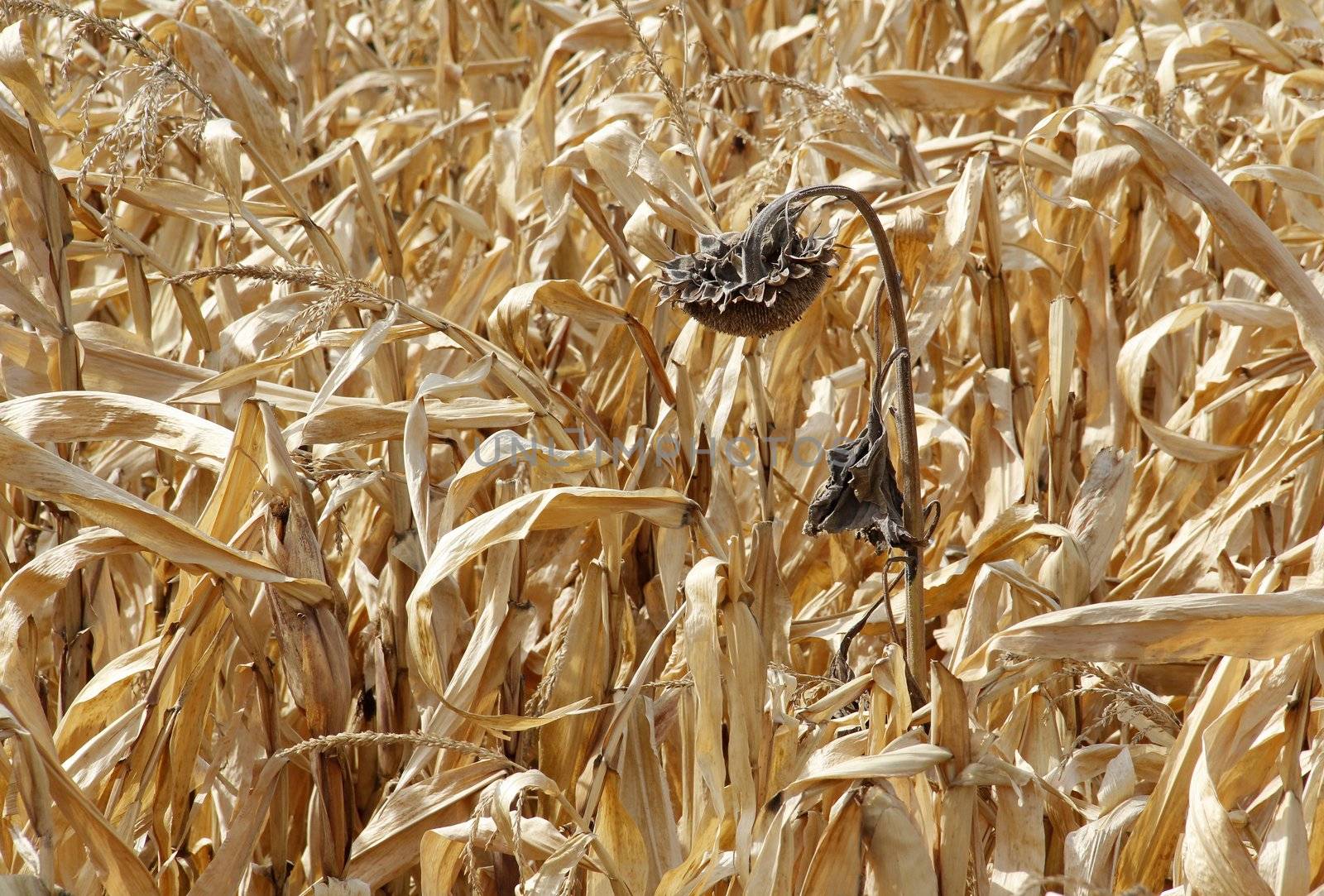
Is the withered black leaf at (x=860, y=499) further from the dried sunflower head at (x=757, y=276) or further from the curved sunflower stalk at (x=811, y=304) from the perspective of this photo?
the dried sunflower head at (x=757, y=276)

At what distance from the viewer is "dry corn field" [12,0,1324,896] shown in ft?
2.80

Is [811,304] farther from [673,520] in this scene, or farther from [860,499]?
[673,520]

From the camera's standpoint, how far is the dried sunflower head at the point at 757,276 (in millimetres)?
722

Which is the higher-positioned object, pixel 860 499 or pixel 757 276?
pixel 757 276

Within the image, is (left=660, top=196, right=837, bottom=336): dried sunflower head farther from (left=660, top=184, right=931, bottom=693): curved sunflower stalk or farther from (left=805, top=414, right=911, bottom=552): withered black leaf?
(left=805, top=414, right=911, bottom=552): withered black leaf

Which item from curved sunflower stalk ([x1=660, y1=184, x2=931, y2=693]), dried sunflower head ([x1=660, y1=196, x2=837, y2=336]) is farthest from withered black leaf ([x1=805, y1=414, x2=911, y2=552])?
dried sunflower head ([x1=660, y1=196, x2=837, y2=336])

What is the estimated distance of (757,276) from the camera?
0.72 meters

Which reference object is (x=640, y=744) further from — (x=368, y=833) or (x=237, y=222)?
(x=237, y=222)

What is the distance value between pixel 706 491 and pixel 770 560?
0.65 ft

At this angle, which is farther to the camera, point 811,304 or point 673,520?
point 673,520

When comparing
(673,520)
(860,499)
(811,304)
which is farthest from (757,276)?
(673,520)

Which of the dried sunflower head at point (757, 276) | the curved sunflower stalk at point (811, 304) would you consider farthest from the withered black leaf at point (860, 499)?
the dried sunflower head at point (757, 276)

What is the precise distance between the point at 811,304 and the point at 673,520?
0.80ft

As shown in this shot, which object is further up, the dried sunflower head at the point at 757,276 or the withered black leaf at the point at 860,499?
the dried sunflower head at the point at 757,276
